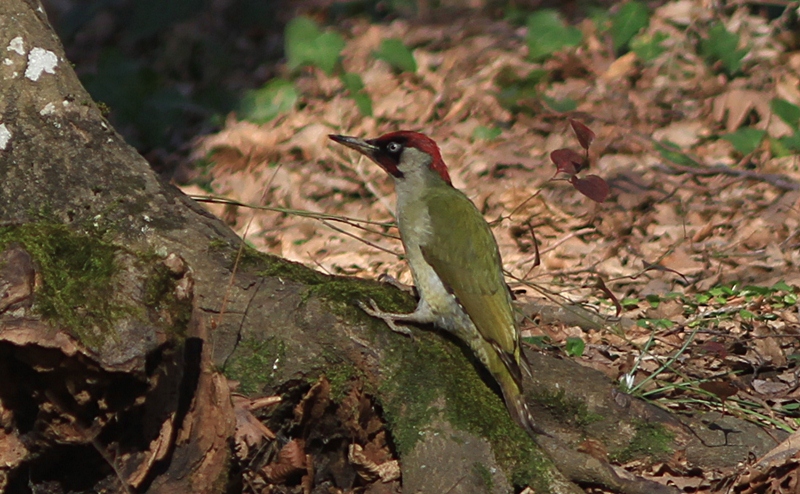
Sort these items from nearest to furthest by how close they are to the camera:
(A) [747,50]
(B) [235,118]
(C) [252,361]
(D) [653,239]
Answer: (C) [252,361] → (D) [653,239] → (A) [747,50] → (B) [235,118]

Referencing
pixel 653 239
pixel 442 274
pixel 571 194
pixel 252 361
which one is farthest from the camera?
pixel 571 194

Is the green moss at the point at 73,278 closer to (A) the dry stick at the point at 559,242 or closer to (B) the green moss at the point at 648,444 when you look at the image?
(B) the green moss at the point at 648,444

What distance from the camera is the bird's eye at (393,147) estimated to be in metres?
4.24

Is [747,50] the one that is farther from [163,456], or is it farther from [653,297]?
[163,456]

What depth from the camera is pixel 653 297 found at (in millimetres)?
4793

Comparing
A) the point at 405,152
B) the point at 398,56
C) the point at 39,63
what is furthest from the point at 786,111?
the point at 39,63

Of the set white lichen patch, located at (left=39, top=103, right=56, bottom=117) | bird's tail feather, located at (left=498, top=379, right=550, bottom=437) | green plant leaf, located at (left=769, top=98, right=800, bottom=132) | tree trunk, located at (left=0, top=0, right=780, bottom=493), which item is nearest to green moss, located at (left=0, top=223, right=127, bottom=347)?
tree trunk, located at (left=0, top=0, right=780, bottom=493)

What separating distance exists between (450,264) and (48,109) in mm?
1571

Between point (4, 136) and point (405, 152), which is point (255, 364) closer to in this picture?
point (4, 136)

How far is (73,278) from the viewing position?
8.34 ft

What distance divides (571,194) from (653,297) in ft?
5.35

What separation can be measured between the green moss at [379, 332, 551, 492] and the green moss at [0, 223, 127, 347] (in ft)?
3.19

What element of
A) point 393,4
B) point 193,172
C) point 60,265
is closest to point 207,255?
point 60,265

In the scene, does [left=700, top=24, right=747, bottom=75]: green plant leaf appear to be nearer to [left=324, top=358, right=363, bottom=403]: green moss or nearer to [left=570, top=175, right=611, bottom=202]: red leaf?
[left=570, top=175, right=611, bottom=202]: red leaf
